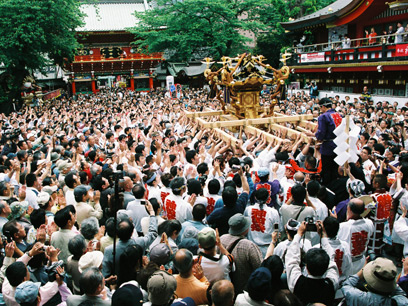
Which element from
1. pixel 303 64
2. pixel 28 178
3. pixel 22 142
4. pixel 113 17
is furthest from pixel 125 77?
pixel 28 178

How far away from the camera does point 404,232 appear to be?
3.93 metres

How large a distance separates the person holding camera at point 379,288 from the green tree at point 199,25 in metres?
26.4

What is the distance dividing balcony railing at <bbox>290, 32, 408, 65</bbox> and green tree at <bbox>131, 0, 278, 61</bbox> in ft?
20.9

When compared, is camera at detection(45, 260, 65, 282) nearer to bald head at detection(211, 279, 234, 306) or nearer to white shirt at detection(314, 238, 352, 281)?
bald head at detection(211, 279, 234, 306)

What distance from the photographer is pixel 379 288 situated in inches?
104

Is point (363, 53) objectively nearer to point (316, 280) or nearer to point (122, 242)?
point (316, 280)

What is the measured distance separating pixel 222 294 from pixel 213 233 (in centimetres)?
70

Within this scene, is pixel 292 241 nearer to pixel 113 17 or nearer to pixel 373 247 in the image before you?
pixel 373 247

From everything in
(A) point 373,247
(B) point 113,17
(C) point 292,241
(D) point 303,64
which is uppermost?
(B) point 113,17

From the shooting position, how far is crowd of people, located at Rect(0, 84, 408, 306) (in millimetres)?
2846

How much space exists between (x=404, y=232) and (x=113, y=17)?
35607mm

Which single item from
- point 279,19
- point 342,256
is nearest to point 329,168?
point 342,256

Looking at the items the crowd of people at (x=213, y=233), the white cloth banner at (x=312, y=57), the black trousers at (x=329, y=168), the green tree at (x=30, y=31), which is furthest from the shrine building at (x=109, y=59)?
the black trousers at (x=329, y=168)

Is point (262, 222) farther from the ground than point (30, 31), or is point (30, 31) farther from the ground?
point (30, 31)
